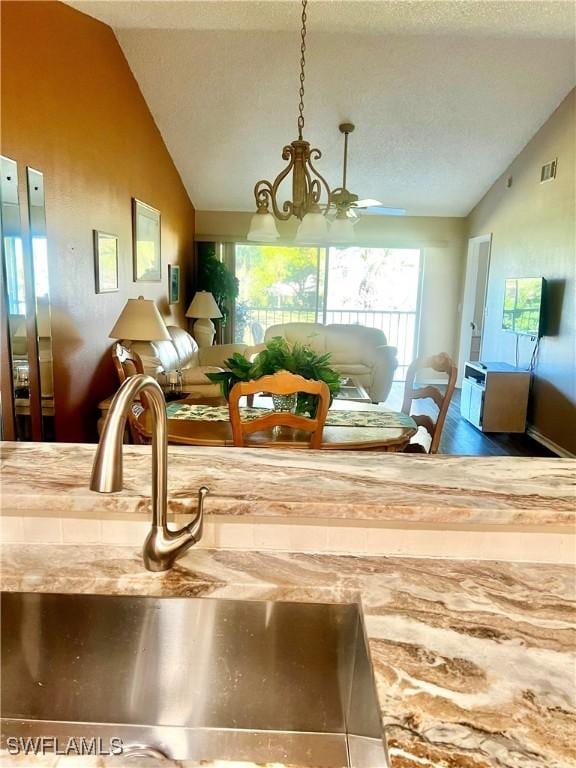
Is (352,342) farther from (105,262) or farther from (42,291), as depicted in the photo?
(42,291)

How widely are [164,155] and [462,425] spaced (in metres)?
4.05

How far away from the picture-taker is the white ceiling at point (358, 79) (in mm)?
3324

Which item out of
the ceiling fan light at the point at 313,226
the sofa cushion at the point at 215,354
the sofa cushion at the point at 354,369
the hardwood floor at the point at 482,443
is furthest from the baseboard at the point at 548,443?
the sofa cushion at the point at 215,354

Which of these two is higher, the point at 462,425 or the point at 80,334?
the point at 80,334

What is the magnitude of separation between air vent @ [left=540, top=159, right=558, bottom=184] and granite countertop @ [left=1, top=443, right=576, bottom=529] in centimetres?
438

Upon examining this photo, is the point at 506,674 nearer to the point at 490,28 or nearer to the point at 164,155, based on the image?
the point at 490,28

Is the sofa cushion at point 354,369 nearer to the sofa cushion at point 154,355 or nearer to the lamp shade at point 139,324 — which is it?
the sofa cushion at point 154,355

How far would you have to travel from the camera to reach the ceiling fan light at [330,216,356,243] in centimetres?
364

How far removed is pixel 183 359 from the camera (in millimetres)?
4832

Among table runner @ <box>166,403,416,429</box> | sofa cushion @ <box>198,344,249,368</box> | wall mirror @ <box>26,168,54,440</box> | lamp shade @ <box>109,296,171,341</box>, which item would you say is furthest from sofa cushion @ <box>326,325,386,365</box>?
wall mirror @ <box>26,168,54,440</box>

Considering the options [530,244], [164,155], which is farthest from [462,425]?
[164,155]

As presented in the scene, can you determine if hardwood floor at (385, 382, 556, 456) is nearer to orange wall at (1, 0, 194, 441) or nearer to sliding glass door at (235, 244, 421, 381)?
sliding glass door at (235, 244, 421, 381)

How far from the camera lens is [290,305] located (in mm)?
7203

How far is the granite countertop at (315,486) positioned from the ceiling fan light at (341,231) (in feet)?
9.12
